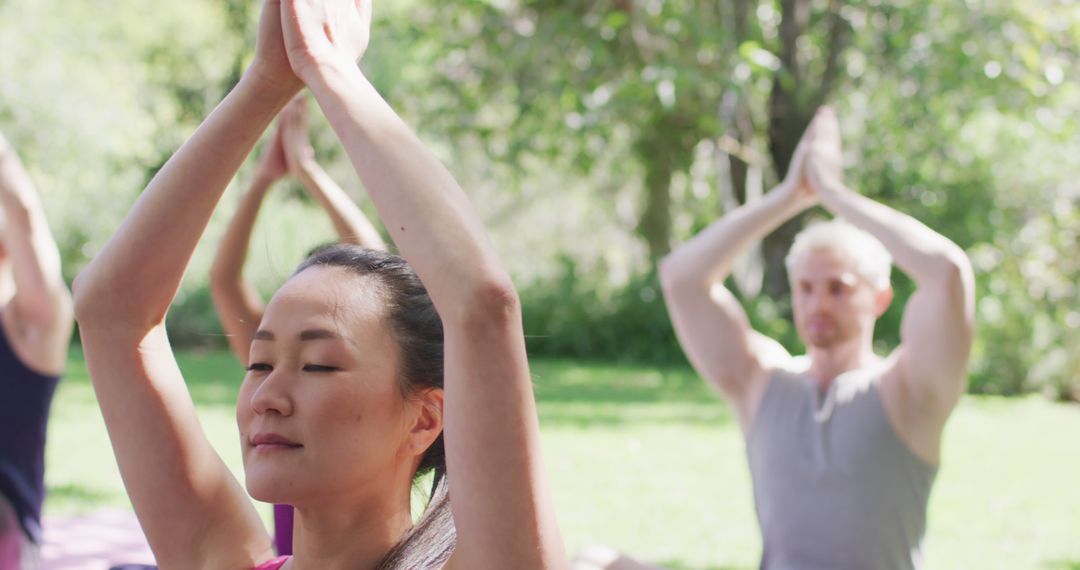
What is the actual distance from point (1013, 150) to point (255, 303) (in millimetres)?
15034

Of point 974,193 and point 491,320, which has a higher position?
point 974,193

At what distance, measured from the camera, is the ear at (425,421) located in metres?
1.61

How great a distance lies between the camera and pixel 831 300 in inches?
145

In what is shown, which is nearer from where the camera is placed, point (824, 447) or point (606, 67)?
point (824, 447)

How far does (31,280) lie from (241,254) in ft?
2.05

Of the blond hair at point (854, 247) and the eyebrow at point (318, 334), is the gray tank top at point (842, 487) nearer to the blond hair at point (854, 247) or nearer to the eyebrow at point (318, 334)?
the blond hair at point (854, 247)

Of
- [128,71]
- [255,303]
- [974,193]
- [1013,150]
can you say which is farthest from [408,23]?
[128,71]

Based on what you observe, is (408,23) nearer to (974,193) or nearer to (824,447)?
(974,193)

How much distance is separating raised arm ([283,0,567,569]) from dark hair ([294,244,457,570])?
0.83 feet

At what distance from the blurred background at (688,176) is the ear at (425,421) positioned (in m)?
3.78

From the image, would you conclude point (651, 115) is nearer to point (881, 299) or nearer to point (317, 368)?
point (881, 299)

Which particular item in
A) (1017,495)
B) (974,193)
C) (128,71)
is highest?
(128,71)

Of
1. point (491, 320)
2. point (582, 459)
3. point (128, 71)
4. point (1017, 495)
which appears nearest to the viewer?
point (491, 320)

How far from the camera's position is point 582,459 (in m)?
8.55
